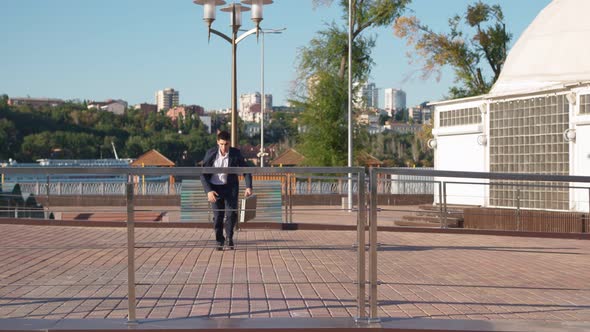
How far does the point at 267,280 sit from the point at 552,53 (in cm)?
1951

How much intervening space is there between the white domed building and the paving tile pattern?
33.9 ft

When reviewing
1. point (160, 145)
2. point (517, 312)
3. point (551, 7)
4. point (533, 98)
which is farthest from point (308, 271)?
point (160, 145)

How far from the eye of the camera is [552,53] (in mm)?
25766

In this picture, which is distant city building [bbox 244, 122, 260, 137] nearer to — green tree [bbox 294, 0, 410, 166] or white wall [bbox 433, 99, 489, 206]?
green tree [bbox 294, 0, 410, 166]

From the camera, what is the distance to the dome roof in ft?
80.9

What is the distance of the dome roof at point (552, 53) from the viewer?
24.7 metres

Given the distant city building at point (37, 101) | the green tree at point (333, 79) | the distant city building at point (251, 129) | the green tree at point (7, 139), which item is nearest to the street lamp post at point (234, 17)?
the green tree at point (333, 79)

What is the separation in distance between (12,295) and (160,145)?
91.3 meters

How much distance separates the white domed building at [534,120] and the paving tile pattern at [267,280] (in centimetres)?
1034

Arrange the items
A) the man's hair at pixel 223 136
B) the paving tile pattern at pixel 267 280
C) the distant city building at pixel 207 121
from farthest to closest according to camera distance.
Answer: the distant city building at pixel 207 121, the man's hair at pixel 223 136, the paving tile pattern at pixel 267 280

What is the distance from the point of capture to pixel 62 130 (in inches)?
4031

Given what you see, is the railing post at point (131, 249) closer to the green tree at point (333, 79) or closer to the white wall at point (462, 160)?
the white wall at point (462, 160)

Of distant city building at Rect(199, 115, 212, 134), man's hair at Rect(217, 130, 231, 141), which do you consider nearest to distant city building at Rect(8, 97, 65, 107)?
distant city building at Rect(199, 115, 212, 134)

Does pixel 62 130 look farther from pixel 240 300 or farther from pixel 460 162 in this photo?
pixel 240 300
